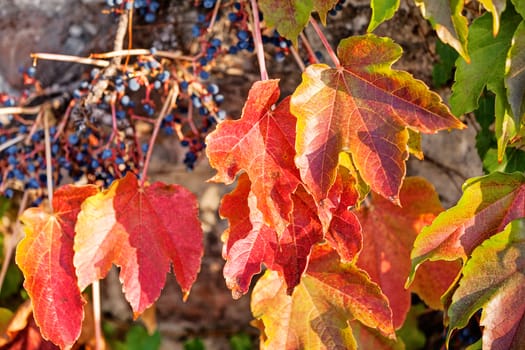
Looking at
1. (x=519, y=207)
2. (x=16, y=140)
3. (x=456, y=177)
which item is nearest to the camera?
(x=519, y=207)

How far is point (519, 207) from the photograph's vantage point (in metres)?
1.06

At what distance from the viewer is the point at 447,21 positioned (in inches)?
35.4

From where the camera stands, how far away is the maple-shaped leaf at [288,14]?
42.0 inches

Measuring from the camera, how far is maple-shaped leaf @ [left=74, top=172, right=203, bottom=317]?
1.15 metres

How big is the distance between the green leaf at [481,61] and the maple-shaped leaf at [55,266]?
2.08 ft

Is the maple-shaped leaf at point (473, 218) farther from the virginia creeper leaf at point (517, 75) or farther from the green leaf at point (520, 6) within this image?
the green leaf at point (520, 6)

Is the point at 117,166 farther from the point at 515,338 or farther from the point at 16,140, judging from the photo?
the point at 515,338

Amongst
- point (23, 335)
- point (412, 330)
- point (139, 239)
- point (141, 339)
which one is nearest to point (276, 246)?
point (139, 239)

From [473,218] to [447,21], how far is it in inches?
12.2

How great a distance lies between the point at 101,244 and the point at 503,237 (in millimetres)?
632

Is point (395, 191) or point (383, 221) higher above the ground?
point (395, 191)

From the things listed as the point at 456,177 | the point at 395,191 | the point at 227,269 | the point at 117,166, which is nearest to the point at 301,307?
the point at 227,269

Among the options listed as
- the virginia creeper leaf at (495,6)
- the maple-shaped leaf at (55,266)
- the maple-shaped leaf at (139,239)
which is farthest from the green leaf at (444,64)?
the maple-shaped leaf at (55,266)

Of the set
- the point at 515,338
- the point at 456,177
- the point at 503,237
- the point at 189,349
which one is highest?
the point at 503,237
